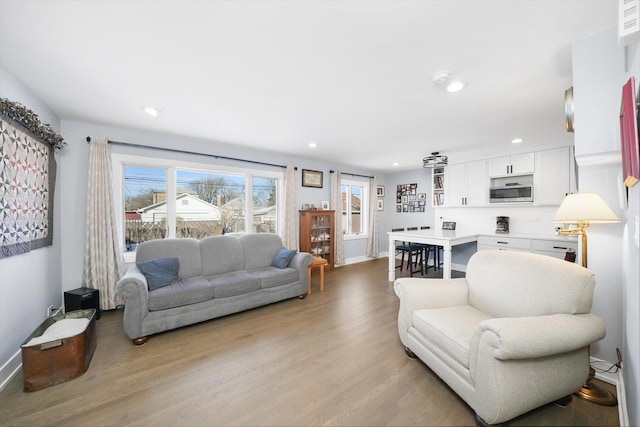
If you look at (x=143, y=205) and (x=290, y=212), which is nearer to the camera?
(x=143, y=205)

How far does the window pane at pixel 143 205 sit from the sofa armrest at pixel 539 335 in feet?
13.2

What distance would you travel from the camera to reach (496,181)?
448cm

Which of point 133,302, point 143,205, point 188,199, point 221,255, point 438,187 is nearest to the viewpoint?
point 133,302

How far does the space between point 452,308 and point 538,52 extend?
6.48 ft

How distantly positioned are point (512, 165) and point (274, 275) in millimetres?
4448

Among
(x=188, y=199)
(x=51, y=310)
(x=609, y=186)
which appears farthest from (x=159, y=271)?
(x=609, y=186)

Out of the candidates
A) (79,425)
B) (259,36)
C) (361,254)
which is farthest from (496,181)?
(79,425)

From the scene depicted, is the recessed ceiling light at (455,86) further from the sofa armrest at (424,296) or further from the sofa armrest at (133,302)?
the sofa armrest at (133,302)

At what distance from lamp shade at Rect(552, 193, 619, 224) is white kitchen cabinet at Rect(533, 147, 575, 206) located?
A: 2.87m

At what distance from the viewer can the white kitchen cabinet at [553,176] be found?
372cm

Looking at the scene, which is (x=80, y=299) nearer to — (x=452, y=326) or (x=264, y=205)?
(x=264, y=205)

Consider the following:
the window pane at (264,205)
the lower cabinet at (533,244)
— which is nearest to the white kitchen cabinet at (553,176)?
the lower cabinet at (533,244)

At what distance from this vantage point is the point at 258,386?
1729 mm

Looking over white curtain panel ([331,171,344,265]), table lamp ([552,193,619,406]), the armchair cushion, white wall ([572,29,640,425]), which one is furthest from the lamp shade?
white curtain panel ([331,171,344,265])
